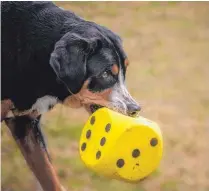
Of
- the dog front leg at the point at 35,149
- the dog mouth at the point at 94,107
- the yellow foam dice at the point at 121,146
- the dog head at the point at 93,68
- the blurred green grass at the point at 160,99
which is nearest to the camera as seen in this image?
the yellow foam dice at the point at 121,146

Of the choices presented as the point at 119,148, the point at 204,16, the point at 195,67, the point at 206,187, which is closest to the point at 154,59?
the point at 195,67

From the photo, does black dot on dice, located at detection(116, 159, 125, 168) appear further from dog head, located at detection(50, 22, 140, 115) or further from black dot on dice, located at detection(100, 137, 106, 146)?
dog head, located at detection(50, 22, 140, 115)

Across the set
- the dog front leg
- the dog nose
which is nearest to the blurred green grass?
the dog front leg

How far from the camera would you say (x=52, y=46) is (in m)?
3.74

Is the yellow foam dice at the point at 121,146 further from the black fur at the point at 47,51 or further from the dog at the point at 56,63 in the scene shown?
the black fur at the point at 47,51

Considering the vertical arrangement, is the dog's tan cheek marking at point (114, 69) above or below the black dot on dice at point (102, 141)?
above

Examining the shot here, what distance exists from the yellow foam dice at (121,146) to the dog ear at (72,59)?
0.23 m

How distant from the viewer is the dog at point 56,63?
363cm

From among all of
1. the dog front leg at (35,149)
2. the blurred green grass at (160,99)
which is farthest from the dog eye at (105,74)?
the blurred green grass at (160,99)

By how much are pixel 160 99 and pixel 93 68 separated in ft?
12.0

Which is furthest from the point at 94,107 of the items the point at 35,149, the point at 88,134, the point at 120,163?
the point at 35,149

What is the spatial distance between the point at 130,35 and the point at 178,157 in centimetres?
393

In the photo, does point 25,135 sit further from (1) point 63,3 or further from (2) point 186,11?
(2) point 186,11

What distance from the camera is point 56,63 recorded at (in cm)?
358
